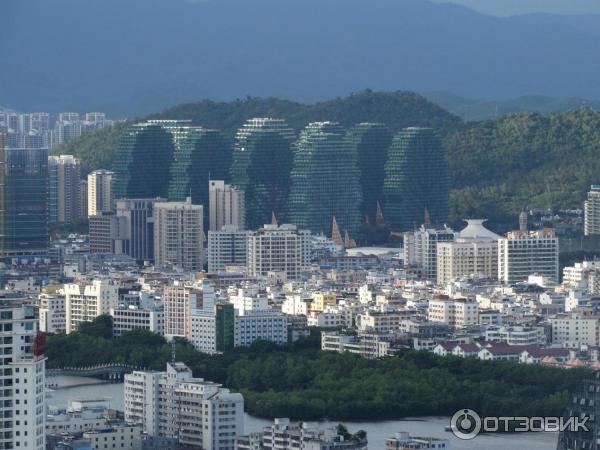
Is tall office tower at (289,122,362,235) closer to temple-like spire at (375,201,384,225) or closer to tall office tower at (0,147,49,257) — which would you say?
temple-like spire at (375,201,384,225)

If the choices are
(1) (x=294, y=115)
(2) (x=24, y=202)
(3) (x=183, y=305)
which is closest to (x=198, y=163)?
(1) (x=294, y=115)

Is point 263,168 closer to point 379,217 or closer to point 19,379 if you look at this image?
point 379,217

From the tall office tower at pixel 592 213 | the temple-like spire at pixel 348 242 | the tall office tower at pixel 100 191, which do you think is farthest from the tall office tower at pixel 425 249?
the tall office tower at pixel 100 191

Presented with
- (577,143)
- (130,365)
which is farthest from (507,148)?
(130,365)

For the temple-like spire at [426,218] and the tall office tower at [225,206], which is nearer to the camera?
the tall office tower at [225,206]

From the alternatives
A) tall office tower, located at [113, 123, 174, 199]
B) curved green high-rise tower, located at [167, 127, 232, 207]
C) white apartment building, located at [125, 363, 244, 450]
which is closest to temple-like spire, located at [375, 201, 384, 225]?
curved green high-rise tower, located at [167, 127, 232, 207]

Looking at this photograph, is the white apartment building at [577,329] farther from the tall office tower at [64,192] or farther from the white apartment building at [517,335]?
the tall office tower at [64,192]
